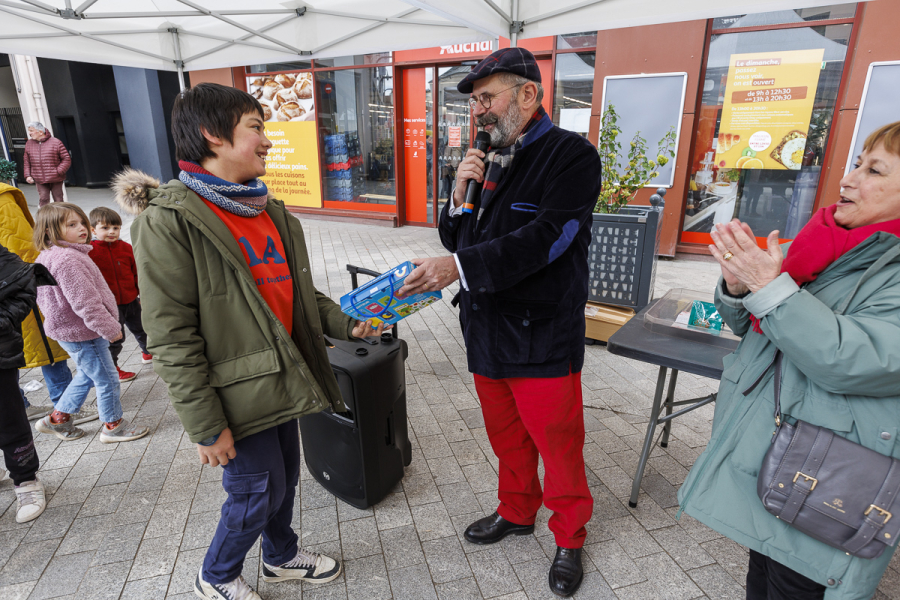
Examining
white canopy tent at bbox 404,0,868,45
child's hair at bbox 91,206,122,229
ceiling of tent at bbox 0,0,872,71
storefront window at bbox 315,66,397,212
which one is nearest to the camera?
white canopy tent at bbox 404,0,868,45

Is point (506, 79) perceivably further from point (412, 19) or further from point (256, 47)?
point (256, 47)

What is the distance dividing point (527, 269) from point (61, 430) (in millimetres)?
3218

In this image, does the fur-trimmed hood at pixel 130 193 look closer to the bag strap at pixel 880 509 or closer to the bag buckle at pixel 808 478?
the bag buckle at pixel 808 478

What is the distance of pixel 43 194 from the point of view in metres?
9.10

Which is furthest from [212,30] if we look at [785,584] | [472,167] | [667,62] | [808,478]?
[785,584]

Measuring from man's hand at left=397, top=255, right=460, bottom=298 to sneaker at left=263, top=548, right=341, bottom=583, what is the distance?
1.23 metres

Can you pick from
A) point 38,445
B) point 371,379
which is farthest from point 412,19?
point 38,445

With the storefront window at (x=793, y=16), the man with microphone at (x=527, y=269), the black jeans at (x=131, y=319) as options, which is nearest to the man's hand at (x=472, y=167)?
the man with microphone at (x=527, y=269)

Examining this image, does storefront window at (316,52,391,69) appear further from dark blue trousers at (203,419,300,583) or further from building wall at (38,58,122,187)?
building wall at (38,58,122,187)

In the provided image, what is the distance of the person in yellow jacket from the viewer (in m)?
2.95

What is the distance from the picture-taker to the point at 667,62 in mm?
6660

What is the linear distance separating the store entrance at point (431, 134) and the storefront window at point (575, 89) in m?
1.88

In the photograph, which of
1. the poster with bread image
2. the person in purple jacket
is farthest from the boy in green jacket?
the person in purple jacket

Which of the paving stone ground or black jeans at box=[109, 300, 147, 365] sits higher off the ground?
black jeans at box=[109, 300, 147, 365]
